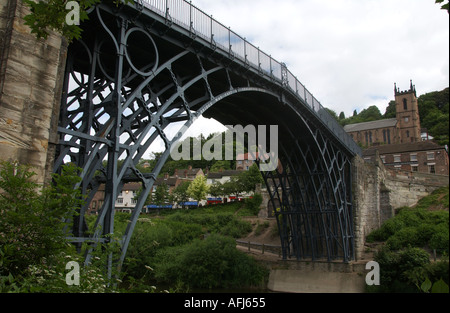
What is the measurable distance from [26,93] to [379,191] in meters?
32.5

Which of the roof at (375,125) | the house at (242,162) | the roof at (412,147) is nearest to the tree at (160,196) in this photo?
the house at (242,162)

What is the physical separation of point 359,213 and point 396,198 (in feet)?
34.6

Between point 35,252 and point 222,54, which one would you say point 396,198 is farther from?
point 35,252

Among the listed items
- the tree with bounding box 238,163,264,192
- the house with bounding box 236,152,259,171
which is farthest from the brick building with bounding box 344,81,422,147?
the tree with bounding box 238,163,264,192

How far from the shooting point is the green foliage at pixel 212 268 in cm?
2803

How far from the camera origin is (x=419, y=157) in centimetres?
5891

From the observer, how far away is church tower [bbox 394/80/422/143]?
80688 millimetres

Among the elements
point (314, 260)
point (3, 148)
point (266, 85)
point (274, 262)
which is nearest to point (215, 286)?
point (274, 262)

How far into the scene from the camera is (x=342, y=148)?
1091 inches

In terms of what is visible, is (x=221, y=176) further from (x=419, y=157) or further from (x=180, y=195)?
(x=419, y=157)

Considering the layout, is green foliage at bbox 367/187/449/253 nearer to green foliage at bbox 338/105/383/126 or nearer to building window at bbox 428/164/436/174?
building window at bbox 428/164/436/174

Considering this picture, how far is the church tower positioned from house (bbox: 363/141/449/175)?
20775 millimetres

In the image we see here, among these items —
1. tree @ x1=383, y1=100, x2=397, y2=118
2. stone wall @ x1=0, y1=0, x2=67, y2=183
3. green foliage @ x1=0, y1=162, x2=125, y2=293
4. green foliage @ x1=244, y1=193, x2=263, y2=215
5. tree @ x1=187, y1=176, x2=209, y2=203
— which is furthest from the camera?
tree @ x1=383, y1=100, x2=397, y2=118

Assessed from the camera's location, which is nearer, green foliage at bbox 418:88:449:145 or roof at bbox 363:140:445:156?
roof at bbox 363:140:445:156
